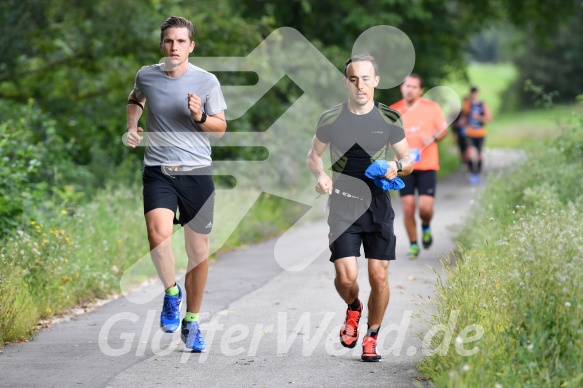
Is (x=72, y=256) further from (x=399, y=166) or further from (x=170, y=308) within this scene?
(x=399, y=166)

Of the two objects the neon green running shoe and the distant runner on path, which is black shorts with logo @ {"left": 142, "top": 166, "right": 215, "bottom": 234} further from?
the distant runner on path

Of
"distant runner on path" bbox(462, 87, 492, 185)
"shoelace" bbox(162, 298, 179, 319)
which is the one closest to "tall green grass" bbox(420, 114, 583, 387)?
"shoelace" bbox(162, 298, 179, 319)

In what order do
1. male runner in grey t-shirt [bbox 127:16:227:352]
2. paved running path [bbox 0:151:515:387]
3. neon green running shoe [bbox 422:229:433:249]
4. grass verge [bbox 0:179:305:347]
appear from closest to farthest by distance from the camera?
1. paved running path [bbox 0:151:515:387]
2. male runner in grey t-shirt [bbox 127:16:227:352]
3. grass verge [bbox 0:179:305:347]
4. neon green running shoe [bbox 422:229:433:249]

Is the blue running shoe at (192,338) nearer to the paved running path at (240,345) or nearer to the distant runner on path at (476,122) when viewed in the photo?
the paved running path at (240,345)

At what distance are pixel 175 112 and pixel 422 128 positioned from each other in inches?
226

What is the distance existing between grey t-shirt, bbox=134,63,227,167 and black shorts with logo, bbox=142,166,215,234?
8 centimetres

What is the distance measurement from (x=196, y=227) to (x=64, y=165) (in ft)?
26.3

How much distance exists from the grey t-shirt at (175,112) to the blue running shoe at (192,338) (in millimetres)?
1164

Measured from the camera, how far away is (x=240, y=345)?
8.03 m

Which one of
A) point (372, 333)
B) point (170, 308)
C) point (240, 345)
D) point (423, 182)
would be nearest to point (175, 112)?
point (170, 308)

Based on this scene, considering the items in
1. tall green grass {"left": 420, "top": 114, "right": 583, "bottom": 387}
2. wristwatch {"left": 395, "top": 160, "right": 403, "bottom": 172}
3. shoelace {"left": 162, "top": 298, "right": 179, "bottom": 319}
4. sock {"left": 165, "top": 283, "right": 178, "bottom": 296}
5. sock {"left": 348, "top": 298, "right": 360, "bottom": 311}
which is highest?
wristwatch {"left": 395, "top": 160, "right": 403, "bottom": 172}

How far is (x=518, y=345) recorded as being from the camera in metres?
6.06

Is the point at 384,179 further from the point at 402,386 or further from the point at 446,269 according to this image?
the point at 402,386

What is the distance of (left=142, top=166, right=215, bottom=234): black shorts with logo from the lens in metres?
Answer: 7.59
